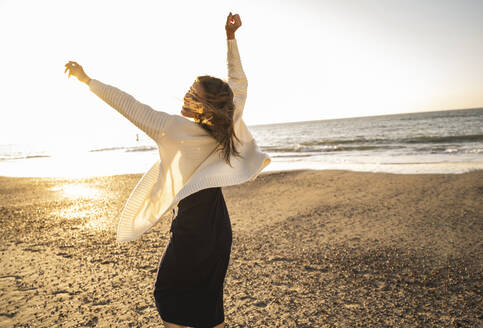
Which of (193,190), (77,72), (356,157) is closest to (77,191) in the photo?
(77,72)

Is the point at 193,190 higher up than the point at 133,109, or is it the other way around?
the point at 133,109

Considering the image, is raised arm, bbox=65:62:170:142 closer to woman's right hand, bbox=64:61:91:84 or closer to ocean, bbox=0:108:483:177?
woman's right hand, bbox=64:61:91:84

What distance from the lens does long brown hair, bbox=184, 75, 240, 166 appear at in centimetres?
148

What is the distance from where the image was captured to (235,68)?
1893 millimetres

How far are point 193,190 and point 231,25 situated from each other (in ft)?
3.87

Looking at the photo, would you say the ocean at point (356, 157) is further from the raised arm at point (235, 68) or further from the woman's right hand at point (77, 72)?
Result: the woman's right hand at point (77, 72)

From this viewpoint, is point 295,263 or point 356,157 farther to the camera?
point 356,157

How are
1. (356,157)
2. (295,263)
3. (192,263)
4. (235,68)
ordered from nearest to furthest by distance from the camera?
(192,263) → (235,68) → (295,263) → (356,157)

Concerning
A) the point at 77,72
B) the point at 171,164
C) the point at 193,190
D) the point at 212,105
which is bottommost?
the point at 193,190

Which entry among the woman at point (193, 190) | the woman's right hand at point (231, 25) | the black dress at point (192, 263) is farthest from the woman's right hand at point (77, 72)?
the woman's right hand at point (231, 25)

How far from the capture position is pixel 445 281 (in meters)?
3.42

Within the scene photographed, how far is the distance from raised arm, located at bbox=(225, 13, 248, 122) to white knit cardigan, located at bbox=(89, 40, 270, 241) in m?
0.10

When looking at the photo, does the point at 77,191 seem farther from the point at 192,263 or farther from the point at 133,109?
the point at 133,109

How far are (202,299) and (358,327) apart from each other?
188cm
